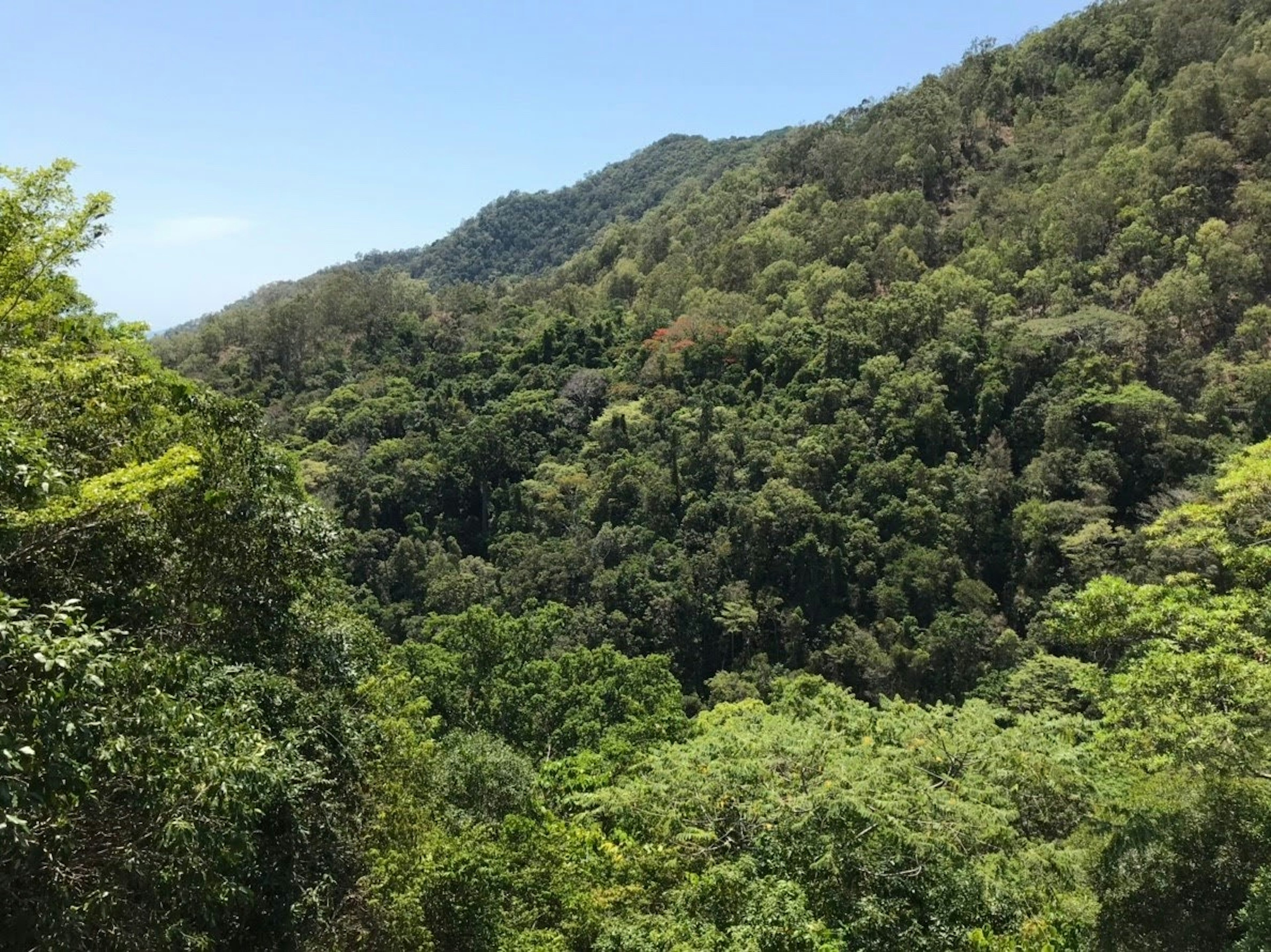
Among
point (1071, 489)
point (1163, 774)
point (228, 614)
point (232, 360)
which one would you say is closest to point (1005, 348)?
point (1071, 489)

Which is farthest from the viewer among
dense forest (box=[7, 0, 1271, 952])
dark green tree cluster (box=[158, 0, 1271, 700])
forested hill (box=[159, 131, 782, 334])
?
forested hill (box=[159, 131, 782, 334])

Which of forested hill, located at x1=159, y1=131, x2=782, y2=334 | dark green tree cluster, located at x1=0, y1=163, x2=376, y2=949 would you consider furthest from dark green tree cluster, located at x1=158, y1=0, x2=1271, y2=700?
forested hill, located at x1=159, y1=131, x2=782, y2=334

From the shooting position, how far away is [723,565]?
32188 mm

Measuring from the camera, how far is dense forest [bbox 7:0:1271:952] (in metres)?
5.54

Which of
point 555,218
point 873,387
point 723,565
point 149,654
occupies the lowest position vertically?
point 723,565

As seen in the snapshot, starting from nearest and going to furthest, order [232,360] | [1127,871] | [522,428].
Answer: [1127,871], [522,428], [232,360]

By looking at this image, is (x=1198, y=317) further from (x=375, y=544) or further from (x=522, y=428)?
(x=375, y=544)

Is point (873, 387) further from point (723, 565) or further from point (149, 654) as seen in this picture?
point (149, 654)

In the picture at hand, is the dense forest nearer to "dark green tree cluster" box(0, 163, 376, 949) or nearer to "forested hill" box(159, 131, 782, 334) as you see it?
"dark green tree cluster" box(0, 163, 376, 949)

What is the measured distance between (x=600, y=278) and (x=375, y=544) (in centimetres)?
3579

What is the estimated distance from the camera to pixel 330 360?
53.7 metres

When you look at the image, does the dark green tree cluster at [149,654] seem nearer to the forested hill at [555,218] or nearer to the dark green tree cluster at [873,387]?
the dark green tree cluster at [873,387]

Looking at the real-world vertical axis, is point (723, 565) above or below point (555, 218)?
below

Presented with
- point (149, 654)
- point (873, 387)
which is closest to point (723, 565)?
point (873, 387)
